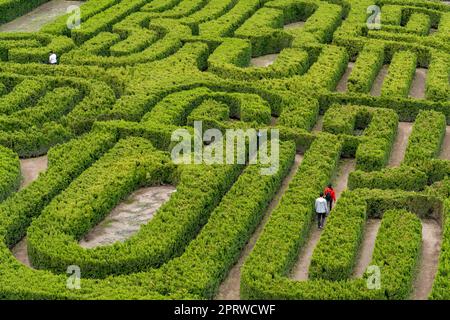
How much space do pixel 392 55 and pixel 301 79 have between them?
5037 millimetres

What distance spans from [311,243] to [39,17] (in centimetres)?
2402

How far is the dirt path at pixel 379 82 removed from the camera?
29411 mm

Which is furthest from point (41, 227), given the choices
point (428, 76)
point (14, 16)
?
point (14, 16)

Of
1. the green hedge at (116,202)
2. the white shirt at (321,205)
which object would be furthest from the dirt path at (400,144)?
the green hedge at (116,202)

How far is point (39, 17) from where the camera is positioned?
39.6 m

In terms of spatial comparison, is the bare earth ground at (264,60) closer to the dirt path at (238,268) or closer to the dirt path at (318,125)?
the dirt path at (318,125)

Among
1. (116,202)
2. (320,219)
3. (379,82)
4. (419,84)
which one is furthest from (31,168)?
(419,84)

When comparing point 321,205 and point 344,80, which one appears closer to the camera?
point 321,205

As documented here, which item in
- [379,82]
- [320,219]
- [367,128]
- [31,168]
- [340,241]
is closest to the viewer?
[340,241]

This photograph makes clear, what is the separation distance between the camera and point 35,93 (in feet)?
91.3

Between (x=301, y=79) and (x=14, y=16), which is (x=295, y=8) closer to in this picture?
(x=301, y=79)

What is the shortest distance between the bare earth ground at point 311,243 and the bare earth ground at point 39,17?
19.0 m

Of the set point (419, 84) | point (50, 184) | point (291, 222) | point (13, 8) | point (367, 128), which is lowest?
point (13, 8)

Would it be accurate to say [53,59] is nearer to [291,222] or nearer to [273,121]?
[273,121]
